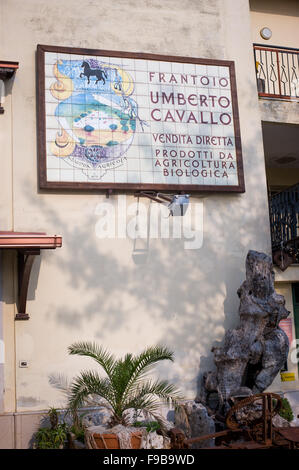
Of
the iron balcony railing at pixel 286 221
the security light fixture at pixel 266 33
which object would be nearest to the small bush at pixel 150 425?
the iron balcony railing at pixel 286 221

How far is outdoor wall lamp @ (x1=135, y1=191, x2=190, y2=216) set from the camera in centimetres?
1231

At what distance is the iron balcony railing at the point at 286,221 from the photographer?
13008mm

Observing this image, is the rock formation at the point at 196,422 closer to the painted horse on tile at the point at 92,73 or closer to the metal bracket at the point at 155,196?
the metal bracket at the point at 155,196

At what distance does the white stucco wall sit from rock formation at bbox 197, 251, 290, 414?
22.1 inches

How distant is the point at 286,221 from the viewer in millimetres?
13422

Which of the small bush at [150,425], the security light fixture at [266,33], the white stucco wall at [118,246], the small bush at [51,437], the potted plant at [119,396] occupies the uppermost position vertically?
the security light fixture at [266,33]

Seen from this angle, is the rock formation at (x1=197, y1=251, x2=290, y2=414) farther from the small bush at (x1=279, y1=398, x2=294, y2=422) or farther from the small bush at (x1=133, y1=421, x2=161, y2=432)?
the small bush at (x1=133, y1=421, x2=161, y2=432)

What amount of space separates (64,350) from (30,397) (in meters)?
0.99

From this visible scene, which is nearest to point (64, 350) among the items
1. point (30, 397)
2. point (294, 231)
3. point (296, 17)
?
point (30, 397)

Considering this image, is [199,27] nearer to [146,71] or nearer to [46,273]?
[146,71]

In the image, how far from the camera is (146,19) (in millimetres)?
13125

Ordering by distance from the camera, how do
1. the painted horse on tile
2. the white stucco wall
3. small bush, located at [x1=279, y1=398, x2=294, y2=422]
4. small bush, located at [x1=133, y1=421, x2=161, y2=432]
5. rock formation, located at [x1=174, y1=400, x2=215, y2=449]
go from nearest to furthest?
small bush, located at [x1=133, y1=421, x2=161, y2=432] < rock formation, located at [x1=174, y1=400, x2=215, y2=449] < the white stucco wall < small bush, located at [x1=279, y1=398, x2=294, y2=422] < the painted horse on tile

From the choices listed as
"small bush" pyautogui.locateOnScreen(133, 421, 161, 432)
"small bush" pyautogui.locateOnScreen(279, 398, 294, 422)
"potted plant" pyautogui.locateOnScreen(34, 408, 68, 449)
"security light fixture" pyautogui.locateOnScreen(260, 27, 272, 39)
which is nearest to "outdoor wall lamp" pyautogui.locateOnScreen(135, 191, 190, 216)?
"small bush" pyautogui.locateOnScreen(133, 421, 161, 432)

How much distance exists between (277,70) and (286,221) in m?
4.15
